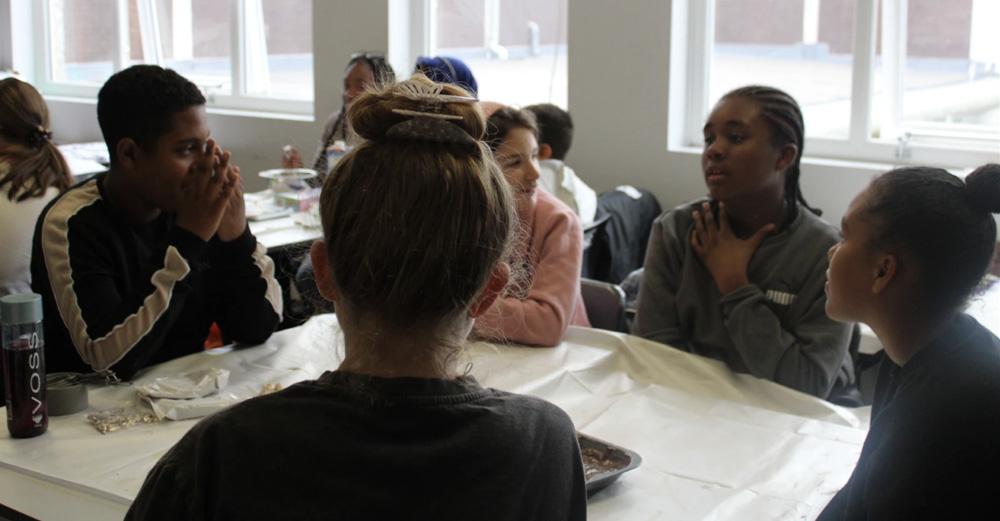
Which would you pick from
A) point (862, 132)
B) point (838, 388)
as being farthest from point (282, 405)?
point (862, 132)

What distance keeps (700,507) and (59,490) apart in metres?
0.93

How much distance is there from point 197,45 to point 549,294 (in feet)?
15.5

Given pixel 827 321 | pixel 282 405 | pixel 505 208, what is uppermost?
pixel 505 208

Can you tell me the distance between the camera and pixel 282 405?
0.98 meters

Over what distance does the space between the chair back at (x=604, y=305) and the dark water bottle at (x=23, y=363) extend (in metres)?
1.44

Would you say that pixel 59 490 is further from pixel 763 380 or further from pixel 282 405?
pixel 763 380

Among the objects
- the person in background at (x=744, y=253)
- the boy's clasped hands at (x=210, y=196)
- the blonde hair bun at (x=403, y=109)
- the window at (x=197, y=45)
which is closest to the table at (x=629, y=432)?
the person in background at (x=744, y=253)

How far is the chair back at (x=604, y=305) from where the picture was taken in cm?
265

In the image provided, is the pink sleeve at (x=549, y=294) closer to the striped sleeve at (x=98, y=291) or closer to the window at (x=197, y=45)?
the striped sleeve at (x=98, y=291)

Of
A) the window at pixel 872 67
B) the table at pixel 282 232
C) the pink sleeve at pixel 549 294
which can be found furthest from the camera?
the window at pixel 872 67

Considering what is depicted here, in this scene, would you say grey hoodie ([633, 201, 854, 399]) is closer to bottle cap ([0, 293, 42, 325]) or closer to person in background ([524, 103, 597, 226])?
person in background ([524, 103, 597, 226])

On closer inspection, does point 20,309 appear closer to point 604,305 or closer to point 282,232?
point 604,305

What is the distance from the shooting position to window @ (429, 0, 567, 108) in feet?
15.8

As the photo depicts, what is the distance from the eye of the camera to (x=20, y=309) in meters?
1.61
